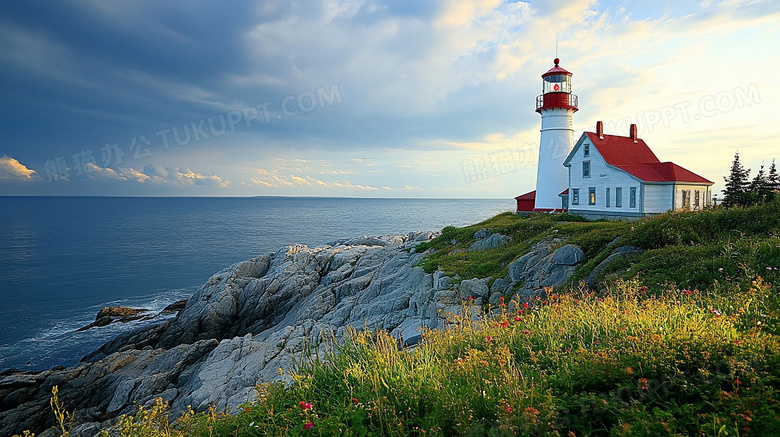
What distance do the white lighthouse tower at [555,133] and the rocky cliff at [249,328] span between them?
1667cm

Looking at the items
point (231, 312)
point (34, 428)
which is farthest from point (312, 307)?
point (34, 428)

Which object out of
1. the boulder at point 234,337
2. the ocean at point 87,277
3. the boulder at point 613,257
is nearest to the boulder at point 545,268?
the boulder at point 613,257

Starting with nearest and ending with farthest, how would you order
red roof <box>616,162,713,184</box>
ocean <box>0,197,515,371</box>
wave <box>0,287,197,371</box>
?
1. wave <box>0,287,197,371</box>
2. ocean <box>0,197,515,371</box>
3. red roof <box>616,162,713,184</box>

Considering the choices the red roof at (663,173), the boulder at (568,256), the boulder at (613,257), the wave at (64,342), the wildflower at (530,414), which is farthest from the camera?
the red roof at (663,173)

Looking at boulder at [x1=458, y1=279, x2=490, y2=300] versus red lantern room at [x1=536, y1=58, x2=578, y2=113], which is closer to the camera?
boulder at [x1=458, y1=279, x2=490, y2=300]

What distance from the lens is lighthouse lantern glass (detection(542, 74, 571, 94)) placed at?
34.3 m

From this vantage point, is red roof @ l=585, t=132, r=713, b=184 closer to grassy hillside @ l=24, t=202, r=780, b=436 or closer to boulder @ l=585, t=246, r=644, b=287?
boulder @ l=585, t=246, r=644, b=287

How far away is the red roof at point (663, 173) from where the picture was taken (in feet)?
86.0

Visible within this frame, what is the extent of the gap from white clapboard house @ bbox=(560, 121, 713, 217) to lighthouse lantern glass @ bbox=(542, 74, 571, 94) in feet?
17.8

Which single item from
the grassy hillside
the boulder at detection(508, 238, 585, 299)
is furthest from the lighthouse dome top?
the grassy hillside

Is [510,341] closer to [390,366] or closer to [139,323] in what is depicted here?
[390,366]

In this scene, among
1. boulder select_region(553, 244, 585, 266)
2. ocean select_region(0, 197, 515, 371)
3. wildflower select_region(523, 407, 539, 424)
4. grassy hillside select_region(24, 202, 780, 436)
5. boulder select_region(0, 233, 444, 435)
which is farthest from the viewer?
ocean select_region(0, 197, 515, 371)

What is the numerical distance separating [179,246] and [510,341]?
66.4m

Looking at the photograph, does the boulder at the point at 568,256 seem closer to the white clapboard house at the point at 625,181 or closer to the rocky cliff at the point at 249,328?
the rocky cliff at the point at 249,328
